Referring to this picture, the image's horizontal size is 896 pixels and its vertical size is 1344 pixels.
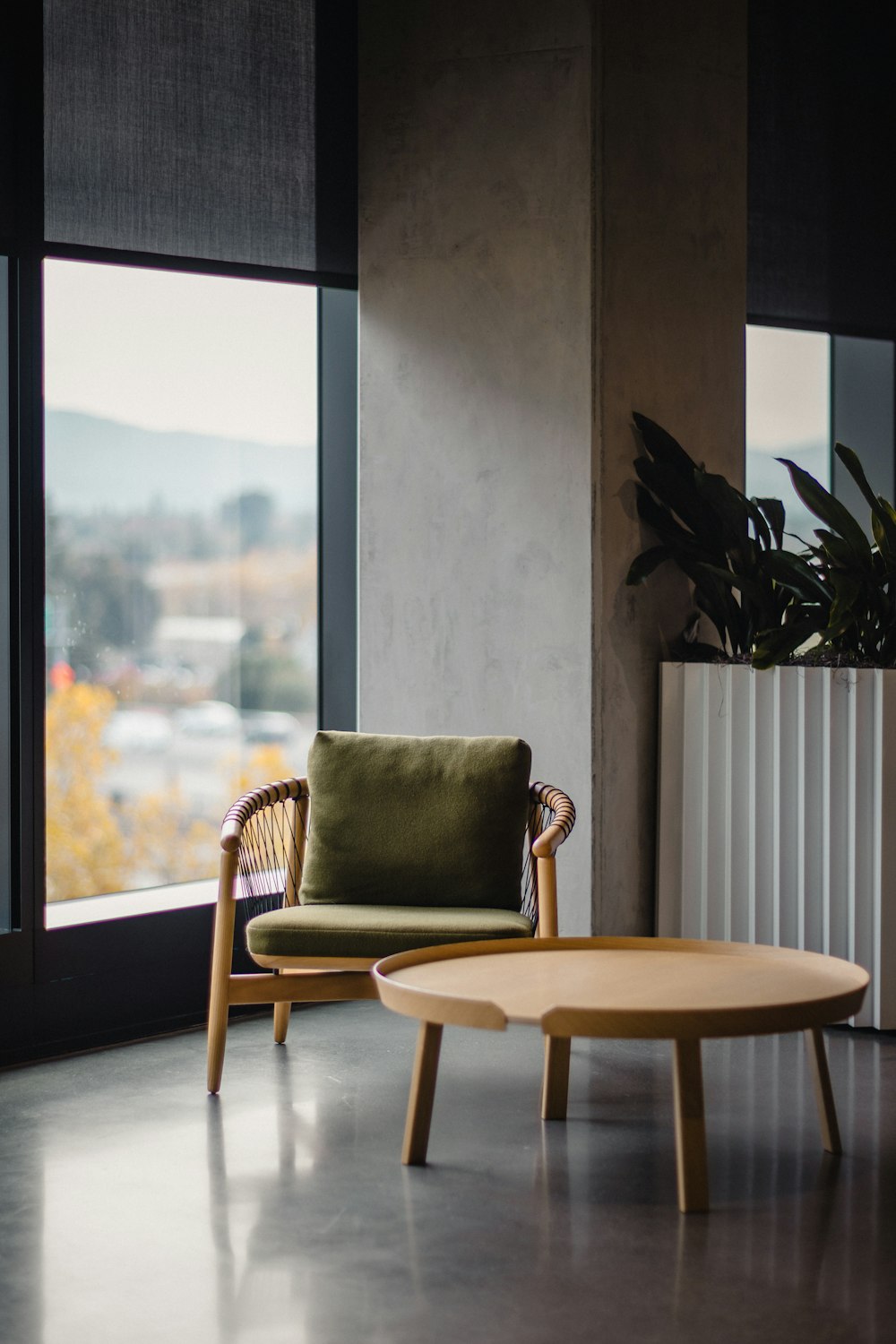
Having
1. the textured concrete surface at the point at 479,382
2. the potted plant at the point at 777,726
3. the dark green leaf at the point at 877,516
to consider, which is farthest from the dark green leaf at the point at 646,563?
the dark green leaf at the point at 877,516

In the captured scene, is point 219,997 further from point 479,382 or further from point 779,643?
point 479,382

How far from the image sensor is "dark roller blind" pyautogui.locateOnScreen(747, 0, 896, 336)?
562 centimetres

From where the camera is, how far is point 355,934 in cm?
367

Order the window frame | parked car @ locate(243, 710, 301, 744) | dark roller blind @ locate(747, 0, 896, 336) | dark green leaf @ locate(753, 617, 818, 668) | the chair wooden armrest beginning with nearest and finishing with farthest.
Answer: the chair wooden armrest
the window frame
dark green leaf @ locate(753, 617, 818, 668)
parked car @ locate(243, 710, 301, 744)
dark roller blind @ locate(747, 0, 896, 336)

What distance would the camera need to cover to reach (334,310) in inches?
200

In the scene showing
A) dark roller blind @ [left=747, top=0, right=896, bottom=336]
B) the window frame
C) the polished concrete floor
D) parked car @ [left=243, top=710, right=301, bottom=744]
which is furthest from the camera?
dark roller blind @ [left=747, top=0, right=896, bottom=336]

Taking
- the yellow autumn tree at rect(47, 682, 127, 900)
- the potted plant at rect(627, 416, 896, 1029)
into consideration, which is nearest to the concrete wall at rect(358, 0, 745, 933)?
the potted plant at rect(627, 416, 896, 1029)

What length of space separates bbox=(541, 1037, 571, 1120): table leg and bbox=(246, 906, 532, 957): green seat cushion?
30cm

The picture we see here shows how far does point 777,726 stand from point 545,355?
1.33 m

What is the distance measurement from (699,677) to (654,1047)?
1.13 metres

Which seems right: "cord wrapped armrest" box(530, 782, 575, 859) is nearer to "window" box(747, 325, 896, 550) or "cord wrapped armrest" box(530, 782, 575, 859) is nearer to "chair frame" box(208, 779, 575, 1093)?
"chair frame" box(208, 779, 575, 1093)

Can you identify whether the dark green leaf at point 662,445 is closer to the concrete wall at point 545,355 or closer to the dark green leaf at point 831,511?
the concrete wall at point 545,355

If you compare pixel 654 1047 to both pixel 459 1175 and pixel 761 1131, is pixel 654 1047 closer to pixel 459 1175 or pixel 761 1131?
pixel 761 1131

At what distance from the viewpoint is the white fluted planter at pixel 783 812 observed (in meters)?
4.35
